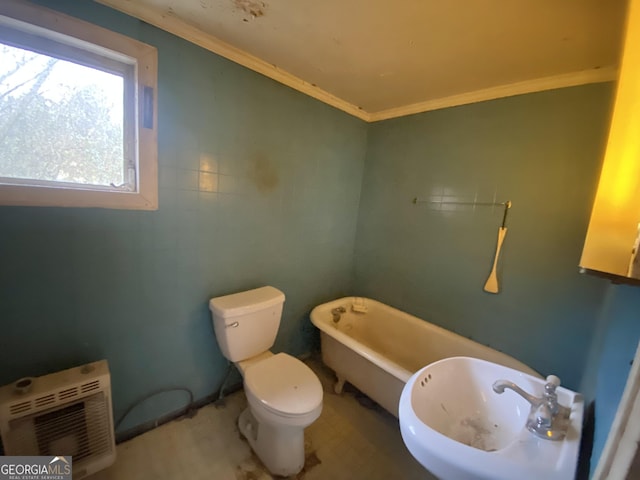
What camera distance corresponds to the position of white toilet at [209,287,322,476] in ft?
4.14

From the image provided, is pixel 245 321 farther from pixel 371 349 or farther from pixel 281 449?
pixel 371 349

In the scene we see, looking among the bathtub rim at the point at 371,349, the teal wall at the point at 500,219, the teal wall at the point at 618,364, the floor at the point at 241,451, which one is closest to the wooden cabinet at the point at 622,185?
the teal wall at the point at 618,364

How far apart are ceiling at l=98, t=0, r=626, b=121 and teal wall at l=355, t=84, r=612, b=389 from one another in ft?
0.69

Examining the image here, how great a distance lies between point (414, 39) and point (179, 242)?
5.30 ft

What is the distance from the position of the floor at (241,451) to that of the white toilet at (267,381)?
→ 0.09 metres

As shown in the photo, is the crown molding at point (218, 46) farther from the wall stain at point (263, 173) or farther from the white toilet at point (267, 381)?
the white toilet at point (267, 381)

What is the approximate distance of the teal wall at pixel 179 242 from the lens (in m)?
1.14

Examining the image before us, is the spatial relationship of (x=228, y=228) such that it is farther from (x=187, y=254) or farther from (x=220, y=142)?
(x=220, y=142)

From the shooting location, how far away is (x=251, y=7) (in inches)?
45.3

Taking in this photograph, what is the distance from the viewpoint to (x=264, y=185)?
1775 millimetres

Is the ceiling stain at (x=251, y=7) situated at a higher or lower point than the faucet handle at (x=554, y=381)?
higher

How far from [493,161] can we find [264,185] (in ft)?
5.03

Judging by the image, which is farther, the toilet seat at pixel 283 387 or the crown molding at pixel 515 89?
the crown molding at pixel 515 89

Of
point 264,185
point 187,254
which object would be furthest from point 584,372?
point 187,254
